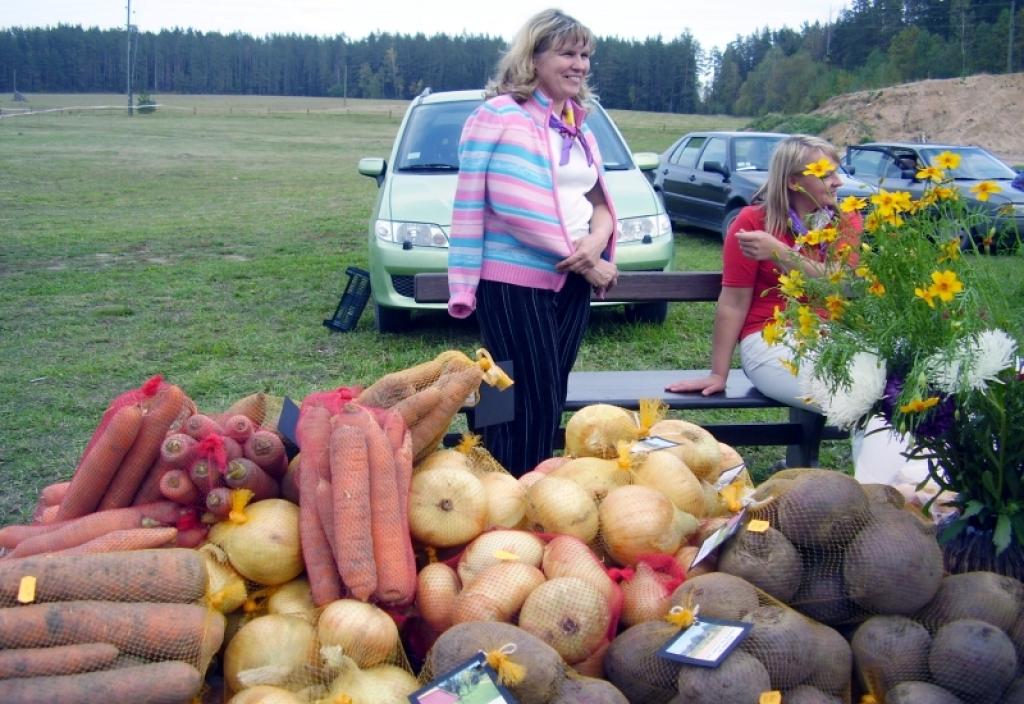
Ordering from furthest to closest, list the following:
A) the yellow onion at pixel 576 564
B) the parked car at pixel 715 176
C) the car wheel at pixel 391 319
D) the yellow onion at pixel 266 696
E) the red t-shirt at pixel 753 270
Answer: the parked car at pixel 715 176
the car wheel at pixel 391 319
the red t-shirt at pixel 753 270
the yellow onion at pixel 576 564
the yellow onion at pixel 266 696

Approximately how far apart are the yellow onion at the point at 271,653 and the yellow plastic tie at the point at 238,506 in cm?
27

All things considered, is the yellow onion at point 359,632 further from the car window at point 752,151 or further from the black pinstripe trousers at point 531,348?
the car window at point 752,151

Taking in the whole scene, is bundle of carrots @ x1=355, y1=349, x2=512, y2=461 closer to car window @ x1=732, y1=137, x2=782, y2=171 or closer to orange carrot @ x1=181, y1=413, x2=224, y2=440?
orange carrot @ x1=181, y1=413, x2=224, y2=440

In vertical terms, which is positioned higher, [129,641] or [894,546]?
[894,546]

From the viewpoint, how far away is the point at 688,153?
1502cm

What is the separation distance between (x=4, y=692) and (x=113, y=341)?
622 centimetres

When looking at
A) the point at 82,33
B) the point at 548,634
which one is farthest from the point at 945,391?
the point at 82,33

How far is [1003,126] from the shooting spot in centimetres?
4300

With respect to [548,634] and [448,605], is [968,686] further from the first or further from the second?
[448,605]

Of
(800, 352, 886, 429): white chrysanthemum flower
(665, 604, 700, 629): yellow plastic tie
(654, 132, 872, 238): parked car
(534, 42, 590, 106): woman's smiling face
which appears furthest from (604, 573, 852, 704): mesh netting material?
(654, 132, 872, 238): parked car

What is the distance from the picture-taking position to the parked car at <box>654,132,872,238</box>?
13391 mm

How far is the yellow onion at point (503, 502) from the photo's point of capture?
2.71m

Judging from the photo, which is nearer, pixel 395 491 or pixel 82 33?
pixel 395 491

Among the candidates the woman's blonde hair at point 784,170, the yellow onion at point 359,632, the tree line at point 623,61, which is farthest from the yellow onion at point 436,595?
the tree line at point 623,61
